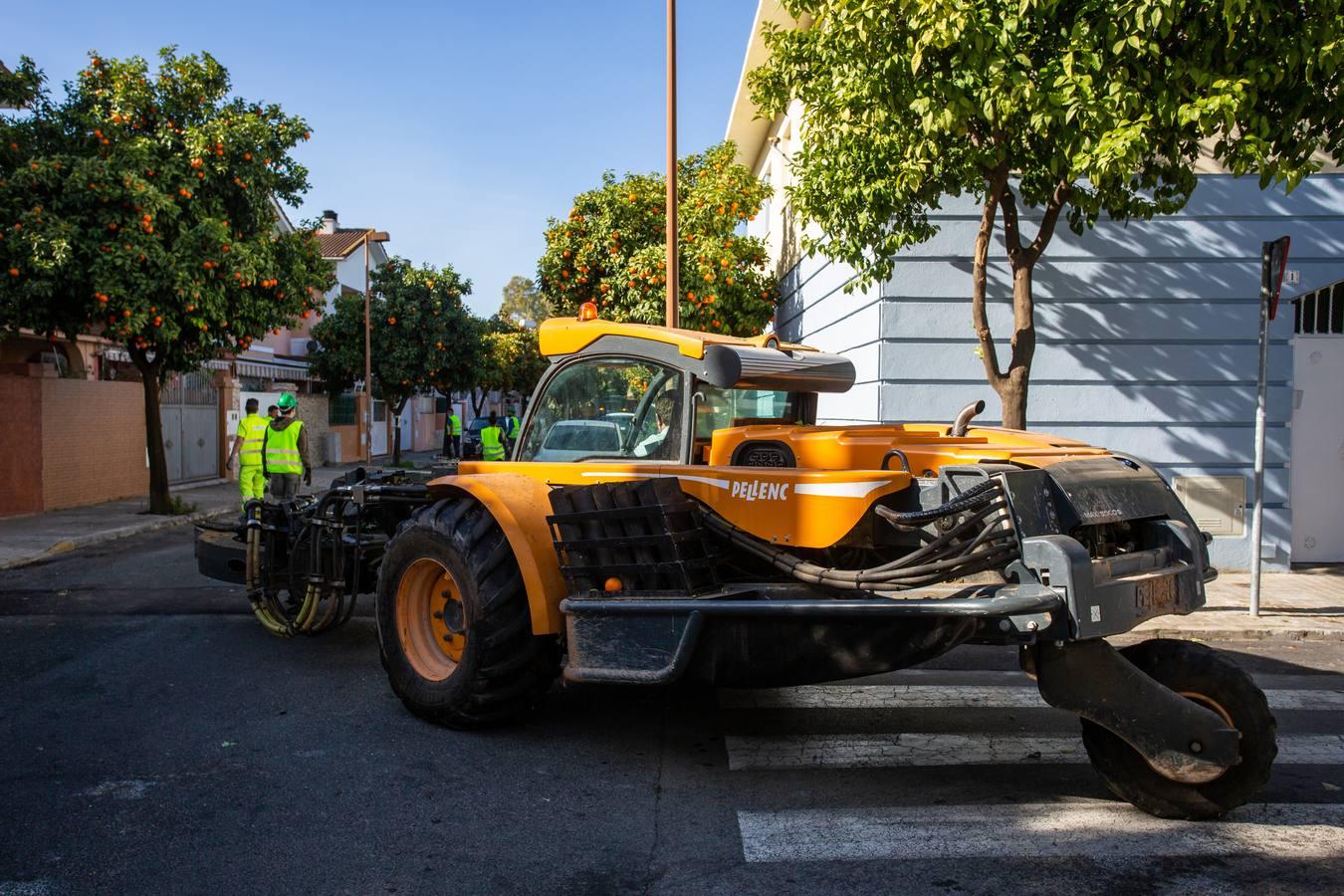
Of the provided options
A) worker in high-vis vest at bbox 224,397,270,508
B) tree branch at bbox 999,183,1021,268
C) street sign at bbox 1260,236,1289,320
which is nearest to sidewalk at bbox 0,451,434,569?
worker in high-vis vest at bbox 224,397,270,508

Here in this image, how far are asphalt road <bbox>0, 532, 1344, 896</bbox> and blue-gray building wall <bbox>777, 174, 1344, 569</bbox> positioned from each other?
192 inches

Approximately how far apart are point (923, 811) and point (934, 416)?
7.46m

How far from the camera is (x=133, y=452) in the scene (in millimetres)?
18688

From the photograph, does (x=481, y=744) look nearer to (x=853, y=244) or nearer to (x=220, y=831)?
→ (x=220, y=831)

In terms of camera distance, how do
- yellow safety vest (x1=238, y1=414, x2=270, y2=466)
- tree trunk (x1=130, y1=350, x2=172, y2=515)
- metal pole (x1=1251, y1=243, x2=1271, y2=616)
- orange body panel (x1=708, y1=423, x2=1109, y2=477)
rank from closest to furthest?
orange body panel (x1=708, y1=423, x2=1109, y2=477) < metal pole (x1=1251, y1=243, x2=1271, y2=616) < yellow safety vest (x1=238, y1=414, x2=270, y2=466) < tree trunk (x1=130, y1=350, x2=172, y2=515)

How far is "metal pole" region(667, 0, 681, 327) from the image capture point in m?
13.0

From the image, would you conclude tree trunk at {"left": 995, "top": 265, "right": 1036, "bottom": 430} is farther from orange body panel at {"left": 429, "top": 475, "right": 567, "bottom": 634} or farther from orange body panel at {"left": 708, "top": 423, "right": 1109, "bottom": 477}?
orange body panel at {"left": 429, "top": 475, "right": 567, "bottom": 634}

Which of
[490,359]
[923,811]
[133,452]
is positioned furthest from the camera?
[490,359]

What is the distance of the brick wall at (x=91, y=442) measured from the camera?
16156 mm

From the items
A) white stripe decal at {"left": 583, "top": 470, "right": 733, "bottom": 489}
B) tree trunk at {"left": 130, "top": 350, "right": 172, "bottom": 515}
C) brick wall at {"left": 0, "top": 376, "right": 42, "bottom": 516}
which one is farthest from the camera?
tree trunk at {"left": 130, "top": 350, "right": 172, "bottom": 515}

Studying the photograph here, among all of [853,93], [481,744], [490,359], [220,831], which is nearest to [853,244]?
[853,93]

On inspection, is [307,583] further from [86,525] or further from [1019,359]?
[86,525]

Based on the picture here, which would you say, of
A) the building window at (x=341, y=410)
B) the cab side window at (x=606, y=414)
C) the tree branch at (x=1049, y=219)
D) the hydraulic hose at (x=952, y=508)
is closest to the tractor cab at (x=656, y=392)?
the cab side window at (x=606, y=414)

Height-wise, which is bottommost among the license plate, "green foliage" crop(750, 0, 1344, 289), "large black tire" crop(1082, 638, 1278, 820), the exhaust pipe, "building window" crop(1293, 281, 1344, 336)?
"large black tire" crop(1082, 638, 1278, 820)
